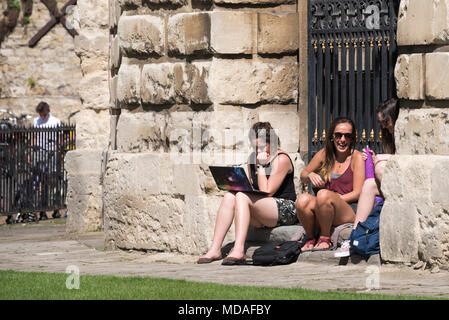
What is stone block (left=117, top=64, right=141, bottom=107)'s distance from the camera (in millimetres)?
11133

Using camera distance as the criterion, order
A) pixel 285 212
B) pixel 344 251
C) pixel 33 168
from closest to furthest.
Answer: pixel 344 251
pixel 285 212
pixel 33 168

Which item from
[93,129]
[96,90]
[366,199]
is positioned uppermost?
[96,90]

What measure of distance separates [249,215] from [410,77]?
1.92 m

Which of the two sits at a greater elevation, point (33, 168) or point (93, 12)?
point (93, 12)

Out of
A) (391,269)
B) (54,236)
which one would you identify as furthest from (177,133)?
(54,236)

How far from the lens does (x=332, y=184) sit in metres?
10.1

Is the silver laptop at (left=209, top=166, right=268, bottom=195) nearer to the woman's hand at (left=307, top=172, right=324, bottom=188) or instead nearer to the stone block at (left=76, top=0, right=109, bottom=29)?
the woman's hand at (left=307, top=172, right=324, bottom=188)

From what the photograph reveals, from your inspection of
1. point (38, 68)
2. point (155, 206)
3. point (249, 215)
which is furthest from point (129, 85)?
point (38, 68)

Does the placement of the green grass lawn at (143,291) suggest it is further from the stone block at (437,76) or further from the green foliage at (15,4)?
the green foliage at (15,4)

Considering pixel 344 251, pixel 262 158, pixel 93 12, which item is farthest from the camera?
pixel 93 12

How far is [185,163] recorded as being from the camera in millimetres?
10641

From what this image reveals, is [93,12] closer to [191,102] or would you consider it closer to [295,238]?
[191,102]

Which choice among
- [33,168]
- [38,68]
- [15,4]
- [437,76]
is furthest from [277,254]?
[15,4]

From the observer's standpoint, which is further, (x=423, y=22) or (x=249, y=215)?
(x=249, y=215)
